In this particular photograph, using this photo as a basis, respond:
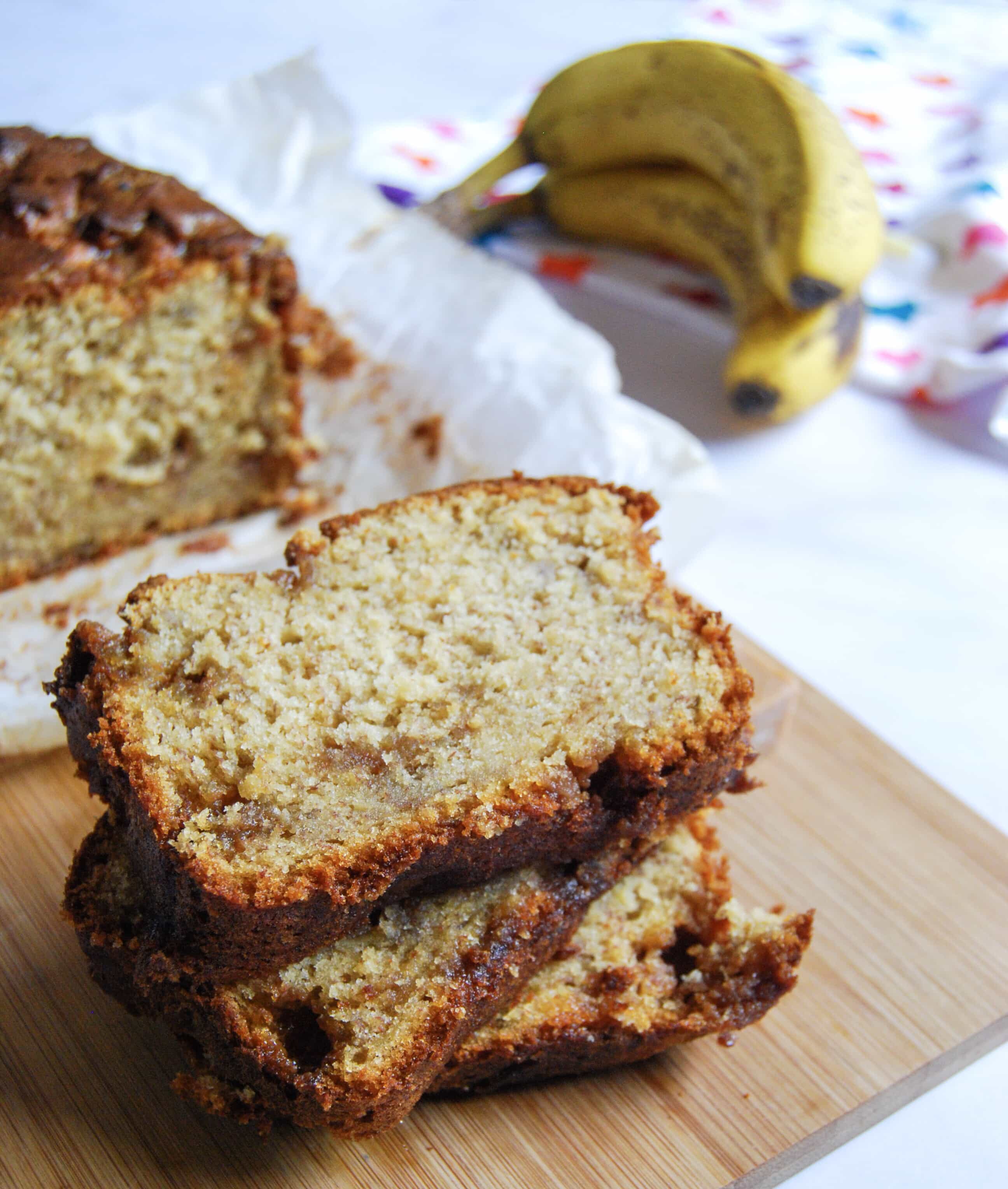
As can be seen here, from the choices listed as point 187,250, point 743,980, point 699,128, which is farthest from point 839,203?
point 743,980

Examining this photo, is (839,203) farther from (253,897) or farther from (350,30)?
(350,30)

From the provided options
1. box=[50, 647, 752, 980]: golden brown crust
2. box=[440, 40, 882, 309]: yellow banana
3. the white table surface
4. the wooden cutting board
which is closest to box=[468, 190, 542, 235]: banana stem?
box=[440, 40, 882, 309]: yellow banana

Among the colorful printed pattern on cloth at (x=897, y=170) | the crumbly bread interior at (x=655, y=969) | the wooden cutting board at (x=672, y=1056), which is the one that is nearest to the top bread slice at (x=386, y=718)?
the crumbly bread interior at (x=655, y=969)

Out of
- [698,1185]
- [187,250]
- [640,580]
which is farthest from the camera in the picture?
[187,250]

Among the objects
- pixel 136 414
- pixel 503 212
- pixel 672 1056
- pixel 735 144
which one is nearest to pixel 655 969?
pixel 672 1056

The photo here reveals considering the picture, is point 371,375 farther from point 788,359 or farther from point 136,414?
point 788,359

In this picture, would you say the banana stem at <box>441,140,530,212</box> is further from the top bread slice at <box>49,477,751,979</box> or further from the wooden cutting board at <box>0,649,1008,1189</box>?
the wooden cutting board at <box>0,649,1008,1189</box>

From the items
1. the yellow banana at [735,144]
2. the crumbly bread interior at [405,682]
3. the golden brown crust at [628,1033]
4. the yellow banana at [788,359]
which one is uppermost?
the yellow banana at [735,144]

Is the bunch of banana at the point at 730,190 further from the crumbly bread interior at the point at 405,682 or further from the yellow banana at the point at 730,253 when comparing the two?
the crumbly bread interior at the point at 405,682
